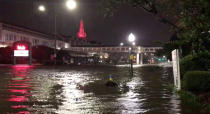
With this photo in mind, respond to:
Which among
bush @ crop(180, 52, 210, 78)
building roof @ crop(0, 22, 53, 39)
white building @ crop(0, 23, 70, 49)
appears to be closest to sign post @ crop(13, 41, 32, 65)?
white building @ crop(0, 23, 70, 49)

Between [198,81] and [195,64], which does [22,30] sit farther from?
[198,81]

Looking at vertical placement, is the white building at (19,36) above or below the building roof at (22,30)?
below

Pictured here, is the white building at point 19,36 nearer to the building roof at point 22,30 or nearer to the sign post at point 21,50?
the building roof at point 22,30

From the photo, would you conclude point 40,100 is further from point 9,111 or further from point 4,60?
point 4,60

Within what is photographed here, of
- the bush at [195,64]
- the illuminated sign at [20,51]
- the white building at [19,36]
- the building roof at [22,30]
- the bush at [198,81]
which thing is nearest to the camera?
the bush at [198,81]

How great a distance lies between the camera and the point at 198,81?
11672 millimetres

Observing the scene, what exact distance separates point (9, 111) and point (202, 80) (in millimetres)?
6770

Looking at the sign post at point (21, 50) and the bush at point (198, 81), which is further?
the sign post at point (21, 50)

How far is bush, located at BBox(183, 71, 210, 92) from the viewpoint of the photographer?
11.4m

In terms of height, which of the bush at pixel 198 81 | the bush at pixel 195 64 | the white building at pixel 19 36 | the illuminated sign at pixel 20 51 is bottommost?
the bush at pixel 198 81

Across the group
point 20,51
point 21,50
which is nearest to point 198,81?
point 20,51

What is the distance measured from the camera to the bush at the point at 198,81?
11430mm

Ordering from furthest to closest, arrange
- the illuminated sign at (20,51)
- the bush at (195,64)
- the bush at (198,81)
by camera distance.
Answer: the illuminated sign at (20,51) < the bush at (195,64) < the bush at (198,81)

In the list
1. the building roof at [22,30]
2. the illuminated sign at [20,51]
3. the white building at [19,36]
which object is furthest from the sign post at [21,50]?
the building roof at [22,30]
